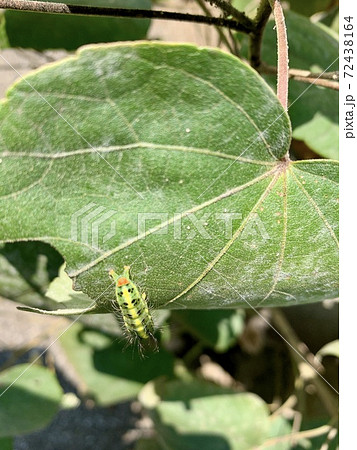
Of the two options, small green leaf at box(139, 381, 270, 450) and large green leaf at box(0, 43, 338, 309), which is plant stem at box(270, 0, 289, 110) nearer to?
large green leaf at box(0, 43, 338, 309)

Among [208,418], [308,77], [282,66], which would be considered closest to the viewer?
[282,66]

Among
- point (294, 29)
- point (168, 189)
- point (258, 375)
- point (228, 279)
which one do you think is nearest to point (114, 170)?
point (168, 189)

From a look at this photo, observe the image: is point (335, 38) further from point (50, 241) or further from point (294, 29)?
point (50, 241)

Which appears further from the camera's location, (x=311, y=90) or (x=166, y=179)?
(x=311, y=90)

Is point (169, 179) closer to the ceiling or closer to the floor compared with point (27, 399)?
closer to the ceiling

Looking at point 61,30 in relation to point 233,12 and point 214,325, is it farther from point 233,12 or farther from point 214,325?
point 214,325

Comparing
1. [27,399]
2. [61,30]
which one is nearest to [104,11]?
[61,30]

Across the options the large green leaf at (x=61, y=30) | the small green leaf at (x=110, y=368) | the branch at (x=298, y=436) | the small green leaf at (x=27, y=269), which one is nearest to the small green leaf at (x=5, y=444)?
the small green leaf at (x=110, y=368)

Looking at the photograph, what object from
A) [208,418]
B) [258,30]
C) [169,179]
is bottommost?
[208,418]
